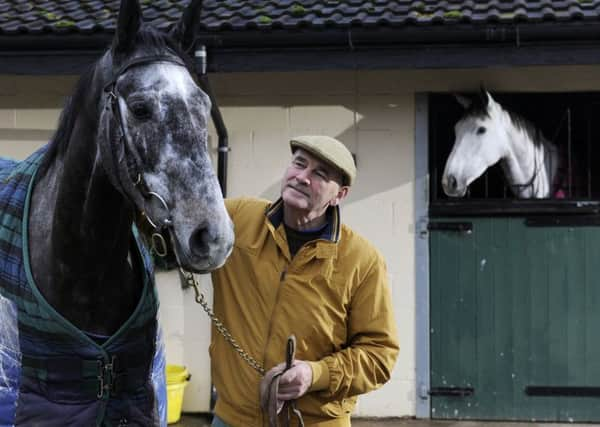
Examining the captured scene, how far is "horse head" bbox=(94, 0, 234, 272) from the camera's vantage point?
2.11 meters

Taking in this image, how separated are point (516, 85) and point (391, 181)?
1.15 m

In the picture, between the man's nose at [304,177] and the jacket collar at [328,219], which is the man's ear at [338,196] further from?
the man's nose at [304,177]

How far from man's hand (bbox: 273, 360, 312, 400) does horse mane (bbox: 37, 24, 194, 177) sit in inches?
37.0

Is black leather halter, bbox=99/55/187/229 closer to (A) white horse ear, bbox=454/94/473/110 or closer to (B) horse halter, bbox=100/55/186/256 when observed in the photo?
(B) horse halter, bbox=100/55/186/256

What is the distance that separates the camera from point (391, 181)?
620 cm

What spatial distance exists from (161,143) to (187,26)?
0.55 meters

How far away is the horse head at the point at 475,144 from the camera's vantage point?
588cm

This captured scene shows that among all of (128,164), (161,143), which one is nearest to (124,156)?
(128,164)

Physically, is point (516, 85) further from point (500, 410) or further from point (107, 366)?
point (107, 366)

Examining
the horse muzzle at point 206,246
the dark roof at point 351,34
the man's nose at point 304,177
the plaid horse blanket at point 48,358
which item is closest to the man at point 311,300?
the man's nose at point 304,177

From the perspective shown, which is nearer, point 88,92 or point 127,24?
point 127,24

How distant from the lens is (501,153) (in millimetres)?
6016

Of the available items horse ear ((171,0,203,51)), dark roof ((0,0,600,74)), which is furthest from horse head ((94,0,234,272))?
dark roof ((0,0,600,74))

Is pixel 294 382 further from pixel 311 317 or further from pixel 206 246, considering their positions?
pixel 206 246
